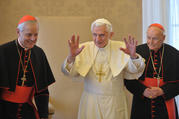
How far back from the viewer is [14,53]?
266 cm

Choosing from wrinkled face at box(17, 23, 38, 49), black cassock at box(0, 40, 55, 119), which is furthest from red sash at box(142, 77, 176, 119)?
wrinkled face at box(17, 23, 38, 49)

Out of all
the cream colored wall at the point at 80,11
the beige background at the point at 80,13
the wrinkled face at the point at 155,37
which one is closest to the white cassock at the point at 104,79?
the wrinkled face at the point at 155,37

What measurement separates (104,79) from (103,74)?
0.06m

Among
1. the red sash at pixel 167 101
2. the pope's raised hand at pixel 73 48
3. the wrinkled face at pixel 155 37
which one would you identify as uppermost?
the wrinkled face at pixel 155 37

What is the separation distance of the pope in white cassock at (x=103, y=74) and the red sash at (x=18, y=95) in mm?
480

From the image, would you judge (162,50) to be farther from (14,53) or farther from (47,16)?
(47,16)

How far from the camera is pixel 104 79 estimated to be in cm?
305

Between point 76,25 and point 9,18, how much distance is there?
1.22 metres

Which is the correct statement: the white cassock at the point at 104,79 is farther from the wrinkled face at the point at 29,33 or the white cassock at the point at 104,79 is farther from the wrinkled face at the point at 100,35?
the wrinkled face at the point at 29,33

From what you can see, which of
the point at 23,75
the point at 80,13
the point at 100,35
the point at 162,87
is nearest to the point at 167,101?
the point at 162,87

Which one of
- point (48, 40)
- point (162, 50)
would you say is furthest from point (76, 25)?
point (162, 50)

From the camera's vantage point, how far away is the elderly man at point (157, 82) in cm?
303

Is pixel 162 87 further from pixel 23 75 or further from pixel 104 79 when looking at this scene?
pixel 23 75

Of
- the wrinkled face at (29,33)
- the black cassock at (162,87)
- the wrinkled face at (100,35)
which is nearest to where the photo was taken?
the wrinkled face at (29,33)
